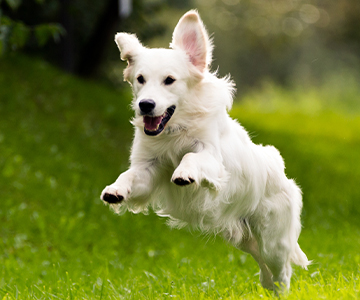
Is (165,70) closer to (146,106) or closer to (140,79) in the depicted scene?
(140,79)

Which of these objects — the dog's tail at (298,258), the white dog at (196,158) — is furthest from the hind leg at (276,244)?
the dog's tail at (298,258)

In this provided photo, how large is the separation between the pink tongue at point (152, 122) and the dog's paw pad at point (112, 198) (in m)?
0.60

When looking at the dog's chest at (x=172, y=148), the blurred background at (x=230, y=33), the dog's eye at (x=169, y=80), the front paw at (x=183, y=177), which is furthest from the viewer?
the blurred background at (x=230, y=33)

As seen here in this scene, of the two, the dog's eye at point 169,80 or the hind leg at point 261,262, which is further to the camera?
the hind leg at point 261,262

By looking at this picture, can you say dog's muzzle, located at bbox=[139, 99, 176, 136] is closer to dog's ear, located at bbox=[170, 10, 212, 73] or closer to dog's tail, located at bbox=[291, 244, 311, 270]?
dog's ear, located at bbox=[170, 10, 212, 73]

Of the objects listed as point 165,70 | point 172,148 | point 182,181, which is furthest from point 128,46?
point 182,181

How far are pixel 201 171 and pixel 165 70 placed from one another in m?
0.86

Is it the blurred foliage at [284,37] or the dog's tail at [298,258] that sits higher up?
the dog's tail at [298,258]

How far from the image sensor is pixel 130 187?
12.3 ft

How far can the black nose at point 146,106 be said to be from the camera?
3.63m

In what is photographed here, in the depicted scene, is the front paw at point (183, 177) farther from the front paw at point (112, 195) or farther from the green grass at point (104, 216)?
the green grass at point (104, 216)

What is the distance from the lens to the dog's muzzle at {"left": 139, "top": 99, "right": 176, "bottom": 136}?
11.9ft

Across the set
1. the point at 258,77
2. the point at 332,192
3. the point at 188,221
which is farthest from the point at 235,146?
the point at 258,77

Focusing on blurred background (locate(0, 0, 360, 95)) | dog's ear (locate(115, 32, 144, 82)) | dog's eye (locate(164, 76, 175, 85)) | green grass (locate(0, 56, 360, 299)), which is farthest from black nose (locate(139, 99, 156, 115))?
blurred background (locate(0, 0, 360, 95))
